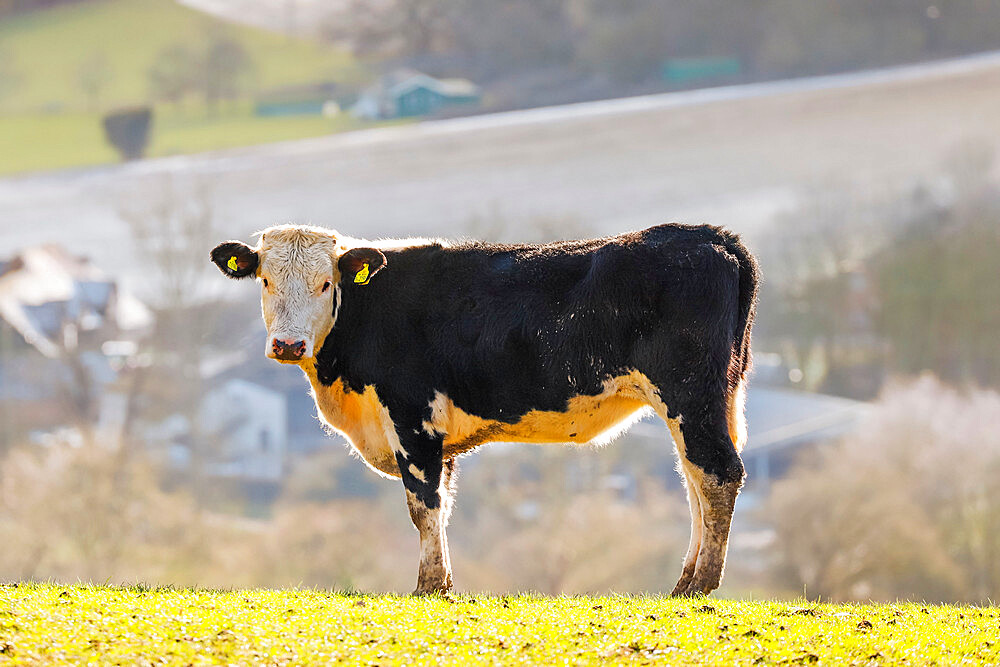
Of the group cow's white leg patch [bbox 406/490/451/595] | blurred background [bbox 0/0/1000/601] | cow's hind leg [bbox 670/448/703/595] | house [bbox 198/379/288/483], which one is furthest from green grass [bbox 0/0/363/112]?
cow's hind leg [bbox 670/448/703/595]

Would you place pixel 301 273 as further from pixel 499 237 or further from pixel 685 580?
pixel 499 237

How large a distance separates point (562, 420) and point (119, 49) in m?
73.8

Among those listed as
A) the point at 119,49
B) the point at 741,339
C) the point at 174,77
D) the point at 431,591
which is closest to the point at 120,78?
the point at 119,49

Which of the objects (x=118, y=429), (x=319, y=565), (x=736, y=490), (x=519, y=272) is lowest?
(x=319, y=565)

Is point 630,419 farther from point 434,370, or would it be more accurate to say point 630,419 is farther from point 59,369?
point 59,369

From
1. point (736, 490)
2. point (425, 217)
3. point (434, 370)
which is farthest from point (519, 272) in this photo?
point (425, 217)

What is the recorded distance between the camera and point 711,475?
476 inches

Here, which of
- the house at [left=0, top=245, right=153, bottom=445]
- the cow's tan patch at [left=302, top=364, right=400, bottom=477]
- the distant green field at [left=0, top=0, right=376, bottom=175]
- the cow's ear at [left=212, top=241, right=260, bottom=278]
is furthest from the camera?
the distant green field at [left=0, top=0, right=376, bottom=175]

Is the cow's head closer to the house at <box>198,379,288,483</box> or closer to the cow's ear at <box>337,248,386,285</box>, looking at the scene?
the cow's ear at <box>337,248,386,285</box>

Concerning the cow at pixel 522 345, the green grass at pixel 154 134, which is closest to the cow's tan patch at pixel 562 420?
the cow at pixel 522 345

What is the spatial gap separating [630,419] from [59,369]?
60553 mm

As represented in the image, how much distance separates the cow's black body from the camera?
40.6 feet

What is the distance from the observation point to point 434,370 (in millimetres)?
12891

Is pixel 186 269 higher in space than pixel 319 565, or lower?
higher
